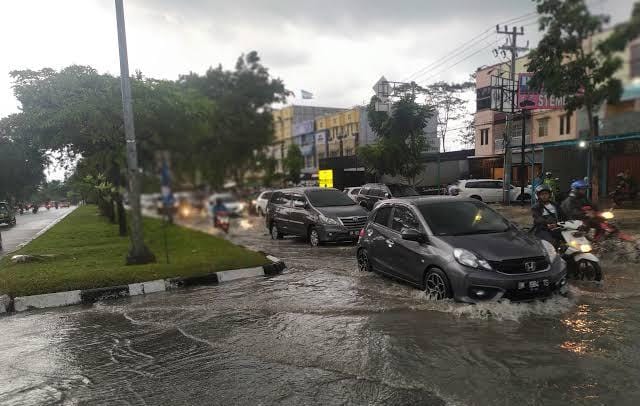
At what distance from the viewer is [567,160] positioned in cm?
1775

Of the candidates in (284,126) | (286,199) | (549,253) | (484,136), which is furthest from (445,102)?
(284,126)

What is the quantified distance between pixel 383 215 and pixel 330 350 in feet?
10.9

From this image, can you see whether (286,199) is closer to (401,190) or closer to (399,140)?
(399,140)

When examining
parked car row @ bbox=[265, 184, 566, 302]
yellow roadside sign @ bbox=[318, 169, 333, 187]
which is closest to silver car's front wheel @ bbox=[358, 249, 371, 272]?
parked car row @ bbox=[265, 184, 566, 302]

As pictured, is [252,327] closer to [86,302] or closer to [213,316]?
[213,316]

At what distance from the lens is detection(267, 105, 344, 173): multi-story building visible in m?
2.69

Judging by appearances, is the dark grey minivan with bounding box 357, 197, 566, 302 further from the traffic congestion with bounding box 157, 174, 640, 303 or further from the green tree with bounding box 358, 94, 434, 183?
the green tree with bounding box 358, 94, 434, 183

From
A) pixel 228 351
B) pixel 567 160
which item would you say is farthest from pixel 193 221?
pixel 567 160

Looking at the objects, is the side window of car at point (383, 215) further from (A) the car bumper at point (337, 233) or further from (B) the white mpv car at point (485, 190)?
(B) the white mpv car at point (485, 190)

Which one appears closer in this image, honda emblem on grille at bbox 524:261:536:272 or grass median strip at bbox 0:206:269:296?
honda emblem on grille at bbox 524:261:536:272

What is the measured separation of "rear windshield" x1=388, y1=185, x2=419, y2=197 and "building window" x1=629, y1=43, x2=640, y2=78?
57.7ft

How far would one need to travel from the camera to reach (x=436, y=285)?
5.66m

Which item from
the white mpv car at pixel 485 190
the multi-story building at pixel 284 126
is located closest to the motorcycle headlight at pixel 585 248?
the multi-story building at pixel 284 126

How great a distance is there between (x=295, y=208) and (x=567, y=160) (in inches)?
453
